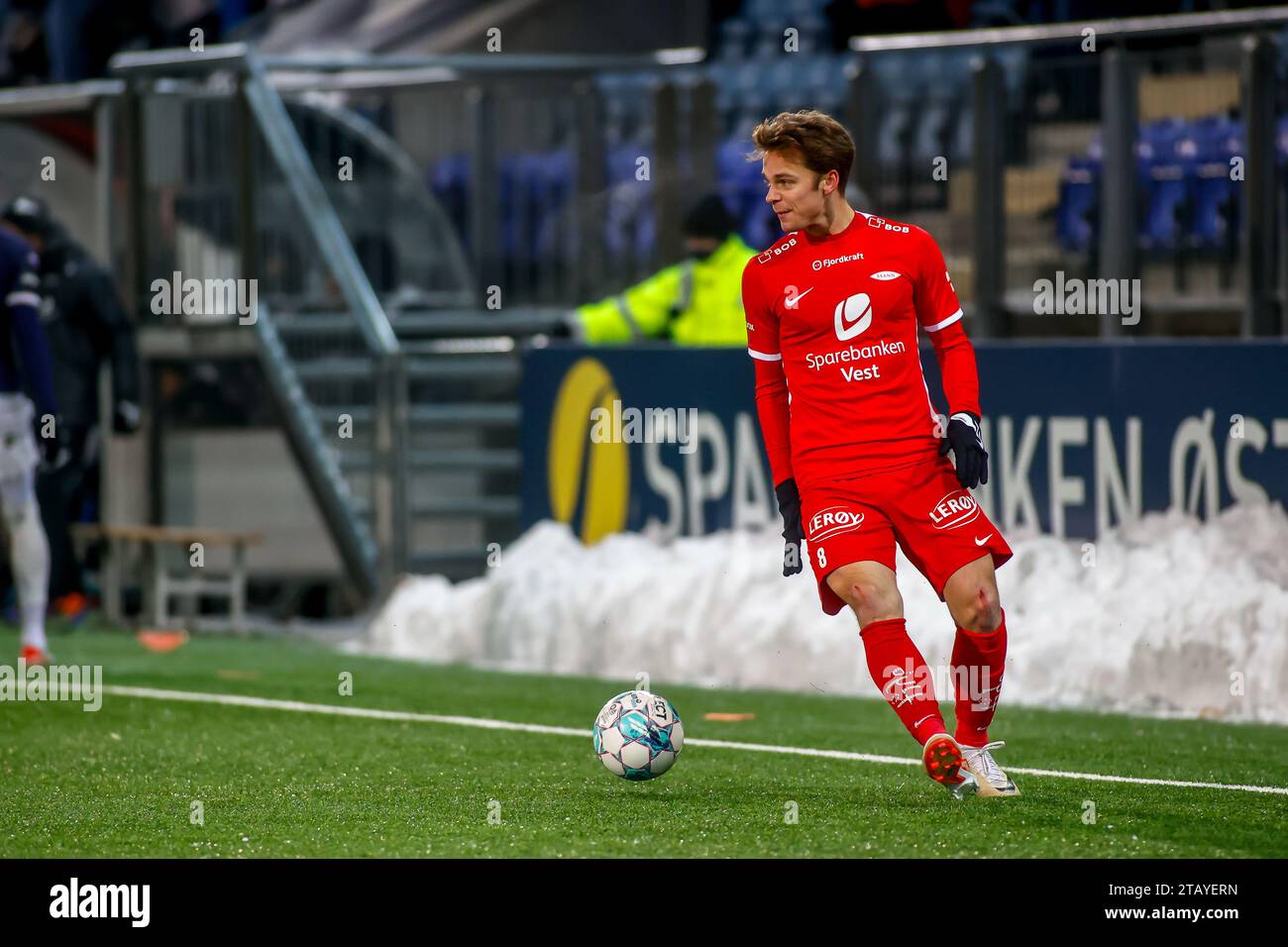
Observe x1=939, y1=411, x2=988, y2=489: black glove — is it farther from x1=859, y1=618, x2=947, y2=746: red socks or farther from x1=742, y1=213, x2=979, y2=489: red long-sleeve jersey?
x1=859, y1=618, x2=947, y2=746: red socks

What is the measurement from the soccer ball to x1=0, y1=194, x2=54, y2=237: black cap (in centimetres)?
821

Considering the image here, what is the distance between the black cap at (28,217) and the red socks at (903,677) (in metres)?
9.02

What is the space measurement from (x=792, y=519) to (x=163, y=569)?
8416 millimetres

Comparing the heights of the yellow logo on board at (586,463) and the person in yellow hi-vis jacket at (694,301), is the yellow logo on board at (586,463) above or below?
below

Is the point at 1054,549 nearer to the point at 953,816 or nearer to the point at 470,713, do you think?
the point at 470,713

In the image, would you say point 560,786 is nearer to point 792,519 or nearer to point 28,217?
point 792,519

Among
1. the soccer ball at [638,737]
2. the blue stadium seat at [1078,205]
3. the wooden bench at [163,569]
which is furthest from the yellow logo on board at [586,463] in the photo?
the soccer ball at [638,737]

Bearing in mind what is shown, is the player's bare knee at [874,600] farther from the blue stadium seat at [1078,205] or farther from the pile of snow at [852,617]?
the blue stadium seat at [1078,205]

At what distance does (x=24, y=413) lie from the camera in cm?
1234

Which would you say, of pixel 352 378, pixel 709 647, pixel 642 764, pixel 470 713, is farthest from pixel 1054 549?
pixel 352 378

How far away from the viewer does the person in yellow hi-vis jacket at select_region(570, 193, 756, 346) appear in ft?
44.4

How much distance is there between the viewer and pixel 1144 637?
10.6m

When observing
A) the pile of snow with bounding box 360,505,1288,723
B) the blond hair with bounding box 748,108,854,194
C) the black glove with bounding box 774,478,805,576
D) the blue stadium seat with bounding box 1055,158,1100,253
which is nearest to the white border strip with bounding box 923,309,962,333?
the blond hair with bounding box 748,108,854,194

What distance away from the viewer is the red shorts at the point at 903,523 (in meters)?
7.66
